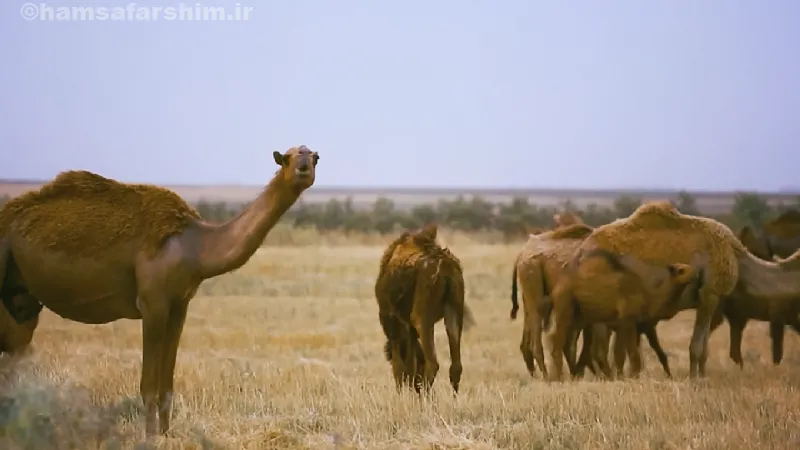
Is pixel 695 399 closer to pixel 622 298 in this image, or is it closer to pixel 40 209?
pixel 622 298

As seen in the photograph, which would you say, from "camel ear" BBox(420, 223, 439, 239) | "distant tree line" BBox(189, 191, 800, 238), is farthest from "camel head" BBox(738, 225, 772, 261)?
"camel ear" BBox(420, 223, 439, 239)

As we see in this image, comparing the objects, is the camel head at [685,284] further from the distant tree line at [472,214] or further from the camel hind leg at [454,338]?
the distant tree line at [472,214]

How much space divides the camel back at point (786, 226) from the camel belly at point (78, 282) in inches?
480

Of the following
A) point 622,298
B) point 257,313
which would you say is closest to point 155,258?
point 622,298

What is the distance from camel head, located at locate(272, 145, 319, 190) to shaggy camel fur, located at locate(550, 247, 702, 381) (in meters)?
5.70

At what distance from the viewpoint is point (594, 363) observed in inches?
579

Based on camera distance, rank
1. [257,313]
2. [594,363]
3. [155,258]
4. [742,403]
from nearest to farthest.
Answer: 1. [155,258]
2. [742,403]
3. [594,363]
4. [257,313]

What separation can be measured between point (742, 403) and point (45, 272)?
20.9ft

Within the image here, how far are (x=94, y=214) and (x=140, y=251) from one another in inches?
21.2

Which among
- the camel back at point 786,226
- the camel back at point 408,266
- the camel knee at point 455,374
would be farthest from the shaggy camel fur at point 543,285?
the camel back at point 786,226

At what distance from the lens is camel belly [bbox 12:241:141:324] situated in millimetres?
8070

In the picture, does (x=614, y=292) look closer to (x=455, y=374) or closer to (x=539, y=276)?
(x=539, y=276)

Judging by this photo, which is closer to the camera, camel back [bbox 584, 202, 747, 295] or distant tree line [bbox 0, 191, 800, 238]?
camel back [bbox 584, 202, 747, 295]

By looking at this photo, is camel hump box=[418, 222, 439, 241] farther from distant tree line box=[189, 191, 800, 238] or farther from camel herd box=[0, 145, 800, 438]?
distant tree line box=[189, 191, 800, 238]
